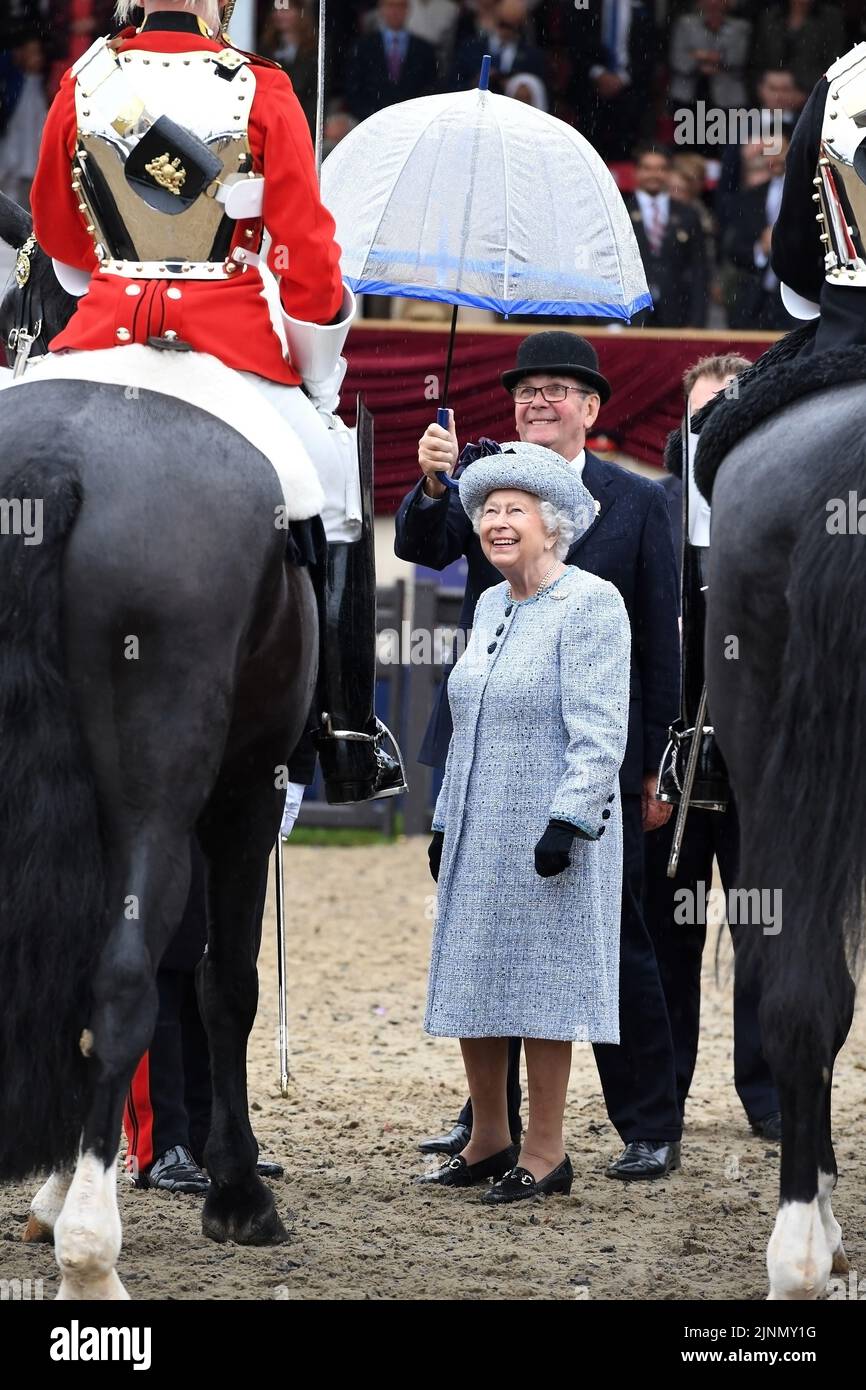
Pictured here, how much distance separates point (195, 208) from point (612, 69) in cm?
1198

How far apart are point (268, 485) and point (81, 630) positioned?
0.51 meters

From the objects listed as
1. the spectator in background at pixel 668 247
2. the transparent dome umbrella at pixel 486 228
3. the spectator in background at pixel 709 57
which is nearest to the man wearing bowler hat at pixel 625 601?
the transparent dome umbrella at pixel 486 228

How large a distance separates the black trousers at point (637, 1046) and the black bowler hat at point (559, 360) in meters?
1.18

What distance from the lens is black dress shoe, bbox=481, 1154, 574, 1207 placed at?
507 centimetres

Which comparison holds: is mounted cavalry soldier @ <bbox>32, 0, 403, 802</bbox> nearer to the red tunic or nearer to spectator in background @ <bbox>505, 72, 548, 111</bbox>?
the red tunic

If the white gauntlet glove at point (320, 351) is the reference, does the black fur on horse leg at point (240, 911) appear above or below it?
below

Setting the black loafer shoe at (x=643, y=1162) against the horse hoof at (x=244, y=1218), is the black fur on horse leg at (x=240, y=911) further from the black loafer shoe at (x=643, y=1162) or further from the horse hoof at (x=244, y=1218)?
the black loafer shoe at (x=643, y=1162)

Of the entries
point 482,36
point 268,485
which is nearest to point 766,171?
point 482,36

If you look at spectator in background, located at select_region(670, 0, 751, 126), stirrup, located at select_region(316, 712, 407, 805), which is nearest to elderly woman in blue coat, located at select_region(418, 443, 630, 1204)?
stirrup, located at select_region(316, 712, 407, 805)

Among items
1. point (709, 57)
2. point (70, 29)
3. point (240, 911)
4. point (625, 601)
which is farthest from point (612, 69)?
point (240, 911)

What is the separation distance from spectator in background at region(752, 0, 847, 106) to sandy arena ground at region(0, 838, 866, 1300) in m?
8.72

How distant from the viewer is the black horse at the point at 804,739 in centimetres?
361

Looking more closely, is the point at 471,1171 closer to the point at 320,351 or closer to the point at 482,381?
the point at 320,351

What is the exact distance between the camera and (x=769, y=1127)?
19.9 ft
